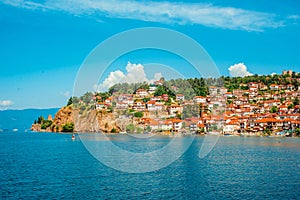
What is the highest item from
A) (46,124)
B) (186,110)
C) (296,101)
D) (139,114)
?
(296,101)

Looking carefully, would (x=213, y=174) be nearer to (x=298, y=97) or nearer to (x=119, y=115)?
(x=119, y=115)

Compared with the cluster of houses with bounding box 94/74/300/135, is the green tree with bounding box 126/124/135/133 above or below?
below

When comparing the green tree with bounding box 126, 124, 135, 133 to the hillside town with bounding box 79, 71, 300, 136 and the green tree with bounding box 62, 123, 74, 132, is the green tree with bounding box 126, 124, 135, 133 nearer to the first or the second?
the hillside town with bounding box 79, 71, 300, 136

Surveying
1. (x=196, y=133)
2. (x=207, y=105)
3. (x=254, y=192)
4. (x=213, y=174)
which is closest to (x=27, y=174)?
(x=213, y=174)

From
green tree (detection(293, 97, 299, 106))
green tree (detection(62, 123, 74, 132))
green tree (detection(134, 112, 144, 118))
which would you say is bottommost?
green tree (detection(62, 123, 74, 132))

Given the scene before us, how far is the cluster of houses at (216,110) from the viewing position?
9162cm

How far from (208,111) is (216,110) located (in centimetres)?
640

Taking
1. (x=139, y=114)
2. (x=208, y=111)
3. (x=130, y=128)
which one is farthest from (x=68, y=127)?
(x=208, y=111)

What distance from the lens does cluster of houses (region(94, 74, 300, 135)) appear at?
91.6 metres

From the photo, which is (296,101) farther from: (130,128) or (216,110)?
(130,128)

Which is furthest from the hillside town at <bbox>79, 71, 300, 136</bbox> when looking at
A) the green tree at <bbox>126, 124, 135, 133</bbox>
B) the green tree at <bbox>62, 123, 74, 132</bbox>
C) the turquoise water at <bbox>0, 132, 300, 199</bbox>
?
the turquoise water at <bbox>0, 132, 300, 199</bbox>

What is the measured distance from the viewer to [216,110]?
341 feet

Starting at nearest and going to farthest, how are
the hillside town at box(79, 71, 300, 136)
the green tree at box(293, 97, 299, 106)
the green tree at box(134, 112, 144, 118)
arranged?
the hillside town at box(79, 71, 300, 136) < the green tree at box(134, 112, 144, 118) < the green tree at box(293, 97, 299, 106)

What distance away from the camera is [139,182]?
966 inches
